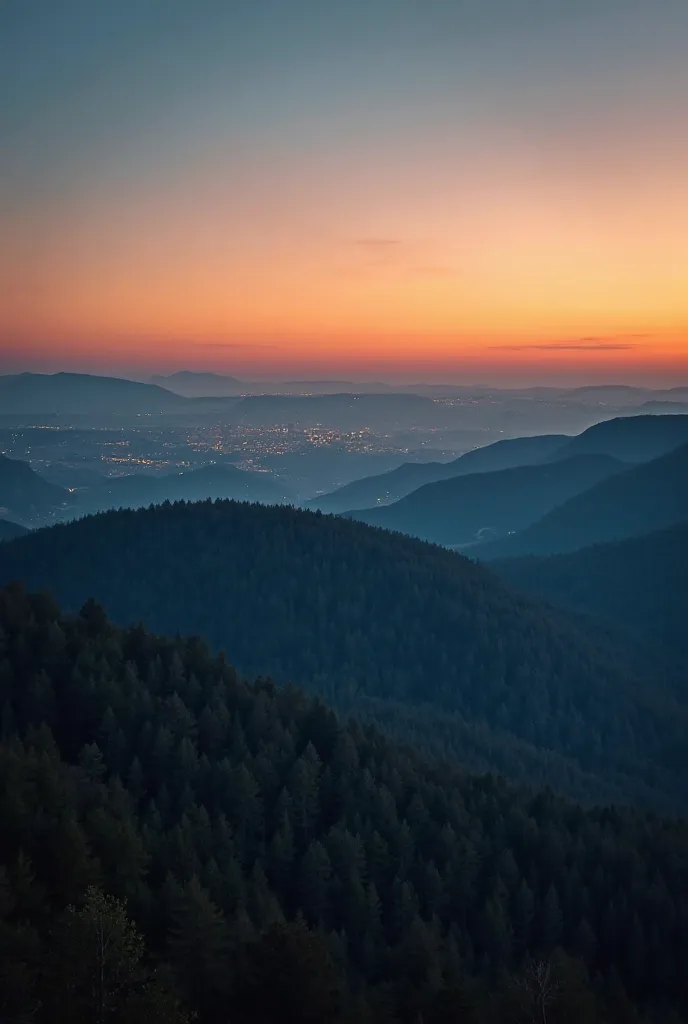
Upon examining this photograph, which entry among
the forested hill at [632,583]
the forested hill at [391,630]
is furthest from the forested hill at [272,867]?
the forested hill at [632,583]

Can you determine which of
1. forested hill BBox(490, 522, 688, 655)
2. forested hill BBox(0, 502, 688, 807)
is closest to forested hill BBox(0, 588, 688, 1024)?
forested hill BBox(0, 502, 688, 807)

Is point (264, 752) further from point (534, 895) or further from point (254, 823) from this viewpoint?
point (534, 895)

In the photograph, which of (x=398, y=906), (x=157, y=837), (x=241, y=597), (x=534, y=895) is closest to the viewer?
(x=157, y=837)

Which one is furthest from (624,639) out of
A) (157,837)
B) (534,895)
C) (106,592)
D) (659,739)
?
(157,837)

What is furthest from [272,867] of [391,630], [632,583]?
[632,583]

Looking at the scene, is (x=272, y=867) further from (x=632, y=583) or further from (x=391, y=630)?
(x=632, y=583)

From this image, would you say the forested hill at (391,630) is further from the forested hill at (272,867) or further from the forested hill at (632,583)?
the forested hill at (272,867)
